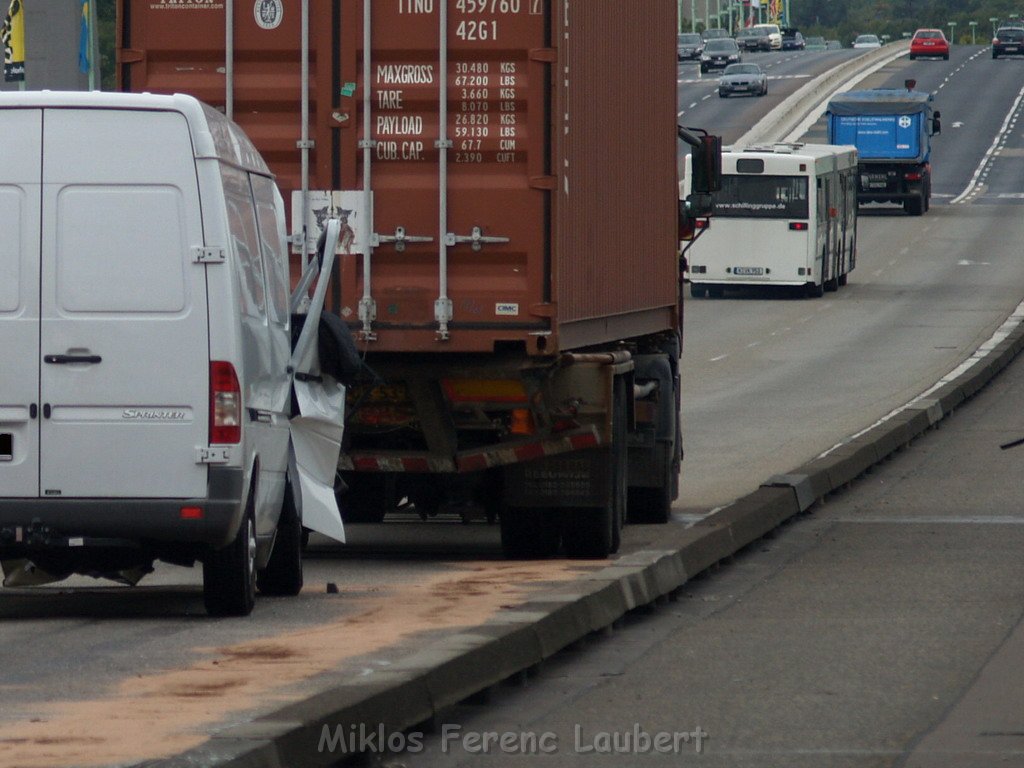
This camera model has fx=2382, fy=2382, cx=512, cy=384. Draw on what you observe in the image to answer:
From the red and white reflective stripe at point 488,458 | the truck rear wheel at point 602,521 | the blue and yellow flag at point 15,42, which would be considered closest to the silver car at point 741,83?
the blue and yellow flag at point 15,42

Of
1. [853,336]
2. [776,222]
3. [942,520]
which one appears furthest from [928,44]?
[942,520]

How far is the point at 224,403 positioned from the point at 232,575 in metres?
0.79

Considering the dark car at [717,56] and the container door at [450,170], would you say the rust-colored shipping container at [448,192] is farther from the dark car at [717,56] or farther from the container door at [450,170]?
the dark car at [717,56]

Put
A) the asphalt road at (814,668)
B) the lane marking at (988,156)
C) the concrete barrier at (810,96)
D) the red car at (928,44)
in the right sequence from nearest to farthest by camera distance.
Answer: the asphalt road at (814,668) → the lane marking at (988,156) → the concrete barrier at (810,96) → the red car at (928,44)

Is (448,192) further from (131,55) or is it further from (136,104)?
(136,104)

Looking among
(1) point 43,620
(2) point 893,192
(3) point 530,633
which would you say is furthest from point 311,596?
(2) point 893,192

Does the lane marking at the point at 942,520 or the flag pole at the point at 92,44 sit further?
the flag pole at the point at 92,44

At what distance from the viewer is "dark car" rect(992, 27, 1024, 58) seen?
119 metres

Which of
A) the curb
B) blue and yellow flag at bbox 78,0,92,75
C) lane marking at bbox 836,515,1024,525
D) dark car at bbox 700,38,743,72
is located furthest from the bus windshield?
dark car at bbox 700,38,743,72

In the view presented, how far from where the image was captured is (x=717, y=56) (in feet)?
379

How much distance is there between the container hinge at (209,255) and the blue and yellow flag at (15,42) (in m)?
31.3

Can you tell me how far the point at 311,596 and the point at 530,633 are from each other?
2.27 m

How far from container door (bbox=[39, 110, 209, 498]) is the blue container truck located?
177 ft

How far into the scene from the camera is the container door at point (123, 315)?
390 inches
